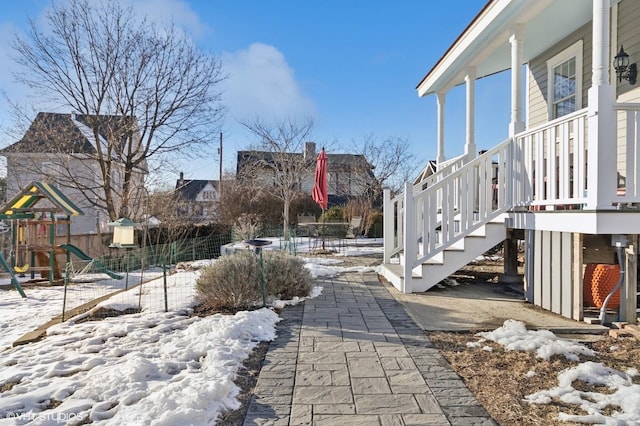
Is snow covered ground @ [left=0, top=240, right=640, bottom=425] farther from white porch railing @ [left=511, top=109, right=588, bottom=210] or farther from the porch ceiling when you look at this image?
the porch ceiling

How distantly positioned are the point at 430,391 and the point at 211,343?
1851 millimetres

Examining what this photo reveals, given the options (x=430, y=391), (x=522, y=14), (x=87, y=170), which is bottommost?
(x=430, y=391)

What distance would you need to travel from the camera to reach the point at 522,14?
5.24 meters

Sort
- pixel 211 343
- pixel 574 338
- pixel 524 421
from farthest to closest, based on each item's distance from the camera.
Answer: pixel 574 338 → pixel 211 343 → pixel 524 421

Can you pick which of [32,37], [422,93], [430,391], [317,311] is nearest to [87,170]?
[32,37]

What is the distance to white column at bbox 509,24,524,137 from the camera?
17.9 feet

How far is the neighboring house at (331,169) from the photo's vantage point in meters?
Result: 18.4

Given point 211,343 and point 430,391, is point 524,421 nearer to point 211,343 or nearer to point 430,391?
point 430,391

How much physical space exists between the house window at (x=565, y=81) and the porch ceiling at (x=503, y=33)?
317 mm

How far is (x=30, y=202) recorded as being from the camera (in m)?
8.51

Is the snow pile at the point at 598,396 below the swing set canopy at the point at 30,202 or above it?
below

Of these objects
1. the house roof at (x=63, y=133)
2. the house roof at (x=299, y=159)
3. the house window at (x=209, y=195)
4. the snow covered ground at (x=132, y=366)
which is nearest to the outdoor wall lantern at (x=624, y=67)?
the snow covered ground at (x=132, y=366)

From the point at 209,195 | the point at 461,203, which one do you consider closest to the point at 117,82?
the point at 461,203

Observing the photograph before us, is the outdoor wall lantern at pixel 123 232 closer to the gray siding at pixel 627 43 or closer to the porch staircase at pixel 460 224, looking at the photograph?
the porch staircase at pixel 460 224
